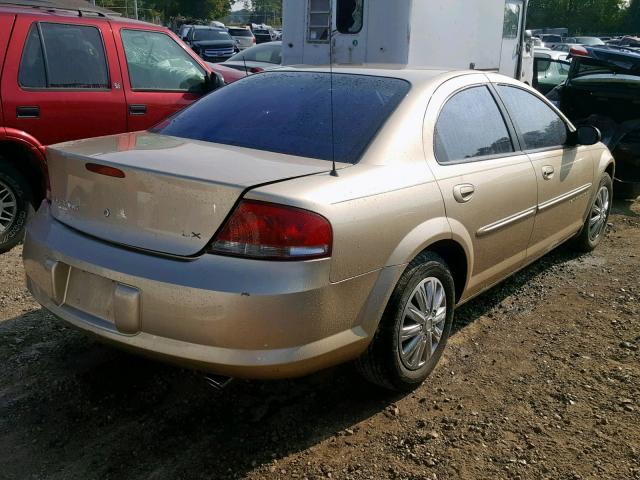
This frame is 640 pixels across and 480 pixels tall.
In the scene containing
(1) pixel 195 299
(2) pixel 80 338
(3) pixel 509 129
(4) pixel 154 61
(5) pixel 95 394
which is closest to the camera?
(1) pixel 195 299

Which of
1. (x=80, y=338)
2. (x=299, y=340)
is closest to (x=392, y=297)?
(x=299, y=340)

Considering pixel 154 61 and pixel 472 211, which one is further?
pixel 154 61

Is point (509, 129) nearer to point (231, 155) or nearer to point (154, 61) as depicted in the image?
point (231, 155)

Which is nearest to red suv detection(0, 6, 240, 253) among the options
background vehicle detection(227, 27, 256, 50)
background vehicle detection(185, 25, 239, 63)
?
background vehicle detection(185, 25, 239, 63)

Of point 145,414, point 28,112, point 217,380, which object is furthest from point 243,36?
point 217,380

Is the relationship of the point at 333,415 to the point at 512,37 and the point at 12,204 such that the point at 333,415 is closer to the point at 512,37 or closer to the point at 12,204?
the point at 12,204

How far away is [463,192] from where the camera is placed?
10.7 ft

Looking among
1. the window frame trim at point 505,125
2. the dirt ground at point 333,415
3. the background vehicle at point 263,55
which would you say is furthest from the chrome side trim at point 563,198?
the background vehicle at point 263,55

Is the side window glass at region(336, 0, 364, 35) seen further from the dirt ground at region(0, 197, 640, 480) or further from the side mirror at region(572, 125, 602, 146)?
the dirt ground at region(0, 197, 640, 480)

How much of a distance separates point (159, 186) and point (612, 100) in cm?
663


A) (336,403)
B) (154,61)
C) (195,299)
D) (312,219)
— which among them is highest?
(154,61)

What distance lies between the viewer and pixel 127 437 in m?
2.79

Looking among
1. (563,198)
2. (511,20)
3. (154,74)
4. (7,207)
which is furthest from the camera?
(511,20)

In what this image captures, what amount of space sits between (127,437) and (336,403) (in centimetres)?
96
